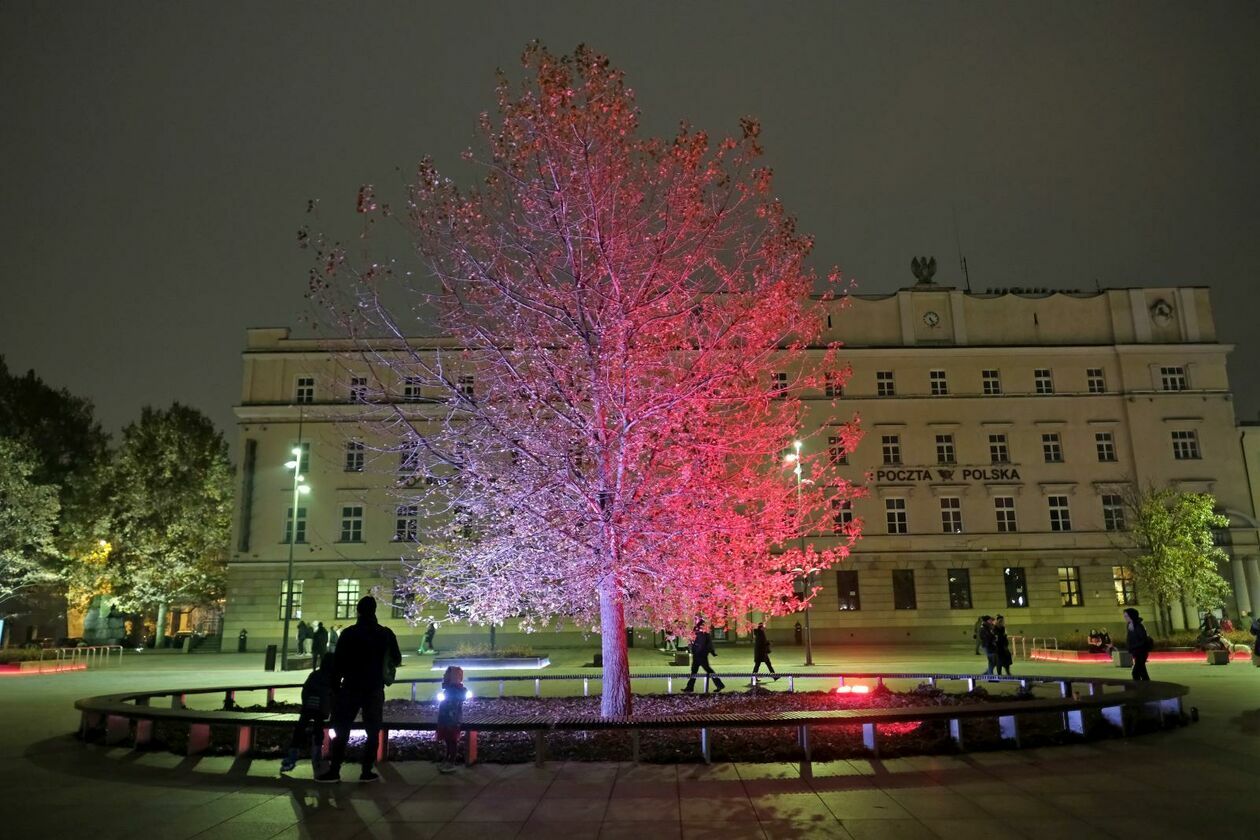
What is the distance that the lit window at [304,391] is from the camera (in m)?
48.0

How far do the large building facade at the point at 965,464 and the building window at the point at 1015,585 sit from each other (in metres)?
0.08

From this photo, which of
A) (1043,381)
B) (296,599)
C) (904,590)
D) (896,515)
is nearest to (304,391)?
(296,599)

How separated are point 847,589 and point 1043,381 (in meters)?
Result: 16.3

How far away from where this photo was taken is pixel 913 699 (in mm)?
16859

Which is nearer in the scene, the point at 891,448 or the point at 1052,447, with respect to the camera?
the point at 891,448

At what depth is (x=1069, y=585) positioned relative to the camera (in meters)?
45.7

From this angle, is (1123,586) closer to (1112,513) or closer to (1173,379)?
(1112,513)

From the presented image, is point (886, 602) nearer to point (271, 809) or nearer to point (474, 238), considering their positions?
point (474, 238)

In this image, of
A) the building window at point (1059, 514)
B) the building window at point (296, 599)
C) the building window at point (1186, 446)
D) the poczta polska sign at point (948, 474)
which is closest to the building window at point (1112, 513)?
the building window at point (1059, 514)

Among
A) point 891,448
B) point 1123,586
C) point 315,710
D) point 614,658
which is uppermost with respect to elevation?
point 891,448

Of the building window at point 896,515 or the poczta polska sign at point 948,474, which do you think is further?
the poczta polska sign at point 948,474

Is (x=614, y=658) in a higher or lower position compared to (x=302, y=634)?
higher

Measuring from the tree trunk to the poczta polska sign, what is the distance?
35.0 m

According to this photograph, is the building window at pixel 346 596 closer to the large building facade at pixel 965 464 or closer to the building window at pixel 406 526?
the large building facade at pixel 965 464
